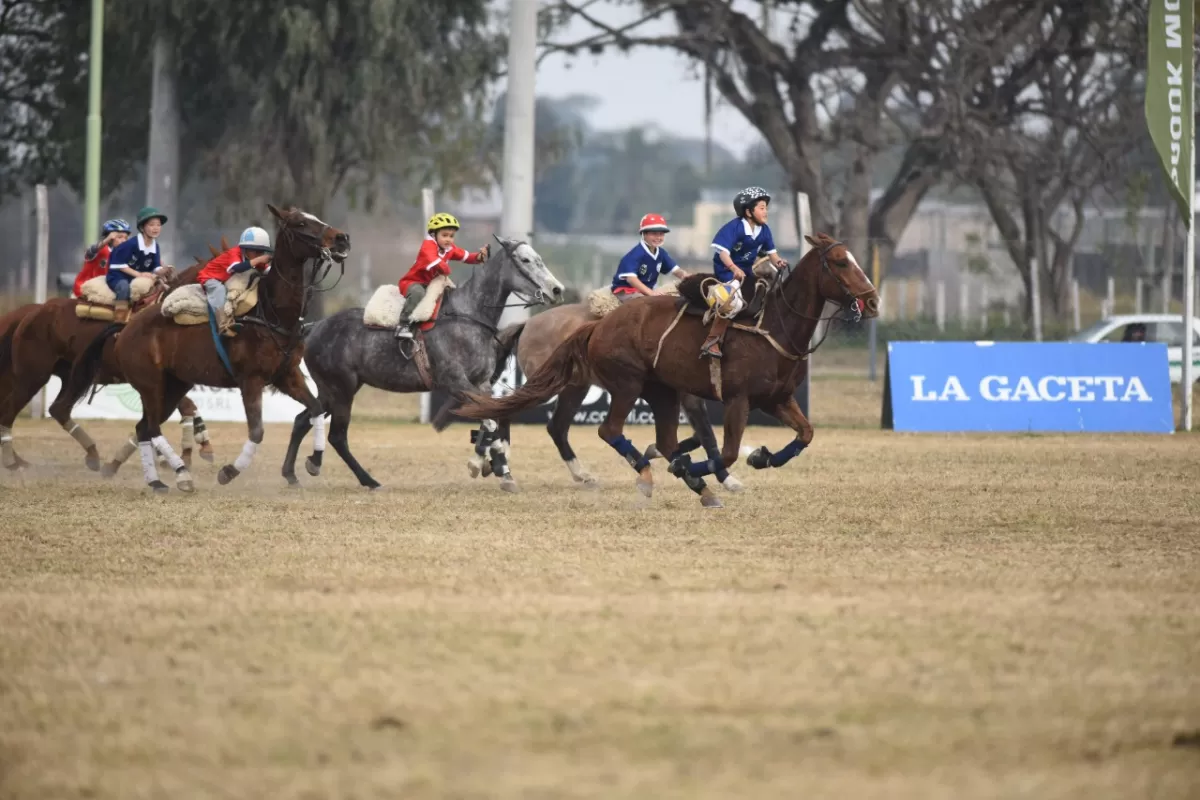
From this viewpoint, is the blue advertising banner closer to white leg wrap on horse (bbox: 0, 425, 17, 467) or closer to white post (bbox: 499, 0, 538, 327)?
white post (bbox: 499, 0, 538, 327)

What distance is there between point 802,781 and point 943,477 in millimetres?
11160

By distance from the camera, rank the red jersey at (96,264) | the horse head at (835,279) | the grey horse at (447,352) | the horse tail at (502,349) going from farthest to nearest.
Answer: the red jersey at (96,264) < the horse tail at (502,349) < the grey horse at (447,352) < the horse head at (835,279)

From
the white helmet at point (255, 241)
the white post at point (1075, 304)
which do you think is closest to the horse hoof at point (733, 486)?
the white helmet at point (255, 241)

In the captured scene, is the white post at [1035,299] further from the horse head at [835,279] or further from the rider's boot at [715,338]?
the rider's boot at [715,338]

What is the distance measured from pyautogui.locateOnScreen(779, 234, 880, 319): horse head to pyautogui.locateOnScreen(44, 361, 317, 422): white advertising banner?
12084 mm

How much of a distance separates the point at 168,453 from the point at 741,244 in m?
5.24

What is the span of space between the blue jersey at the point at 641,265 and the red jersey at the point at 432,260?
55.2 inches

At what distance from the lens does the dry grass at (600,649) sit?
5.63m

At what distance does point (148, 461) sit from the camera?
1501 centimetres

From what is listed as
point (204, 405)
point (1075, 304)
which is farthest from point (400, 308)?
point (1075, 304)

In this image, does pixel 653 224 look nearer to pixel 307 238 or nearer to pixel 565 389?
pixel 565 389

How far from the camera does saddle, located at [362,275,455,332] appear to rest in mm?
15562

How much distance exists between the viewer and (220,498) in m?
14.4

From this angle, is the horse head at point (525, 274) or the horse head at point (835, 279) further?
the horse head at point (525, 274)
